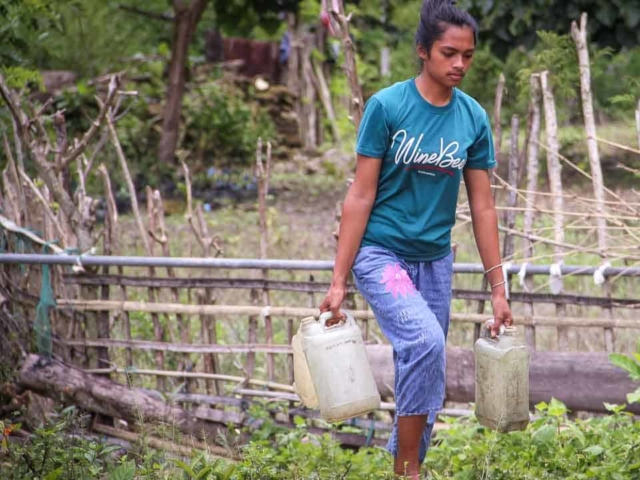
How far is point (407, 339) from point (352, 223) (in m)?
0.38

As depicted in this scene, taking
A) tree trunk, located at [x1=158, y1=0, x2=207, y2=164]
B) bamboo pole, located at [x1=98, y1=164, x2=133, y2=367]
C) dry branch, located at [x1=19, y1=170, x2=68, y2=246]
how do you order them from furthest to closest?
tree trunk, located at [x1=158, y1=0, x2=207, y2=164], dry branch, located at [x1=19, y1=170, x2=68, y2=246], bamboo pole, located at [x1=98, y1=164, x2=133, y2=367]

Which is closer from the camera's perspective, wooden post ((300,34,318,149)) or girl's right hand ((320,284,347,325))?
girl's right hand ((320,284,347,325))

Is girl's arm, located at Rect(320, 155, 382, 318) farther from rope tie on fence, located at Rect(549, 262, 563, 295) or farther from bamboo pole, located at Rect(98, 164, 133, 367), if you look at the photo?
bamboo pole, located at Rect(98, 164, 133, 367)

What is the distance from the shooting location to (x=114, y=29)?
11266 mm

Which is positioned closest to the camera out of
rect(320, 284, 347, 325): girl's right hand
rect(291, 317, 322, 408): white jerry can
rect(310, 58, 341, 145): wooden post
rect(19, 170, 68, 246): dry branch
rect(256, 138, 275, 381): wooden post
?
rect(320, 284, 347, 325): girl's right hand

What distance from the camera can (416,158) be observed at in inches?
112

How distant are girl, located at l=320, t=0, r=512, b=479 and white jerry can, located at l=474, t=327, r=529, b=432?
0.24ft

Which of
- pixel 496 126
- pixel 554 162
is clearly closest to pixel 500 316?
pixel 554 162

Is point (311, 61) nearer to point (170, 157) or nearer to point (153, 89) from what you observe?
point (153, 89)

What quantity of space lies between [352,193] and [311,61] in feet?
42.8

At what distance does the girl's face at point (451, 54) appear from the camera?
279cm

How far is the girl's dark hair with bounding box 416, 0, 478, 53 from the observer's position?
2783 millimetres

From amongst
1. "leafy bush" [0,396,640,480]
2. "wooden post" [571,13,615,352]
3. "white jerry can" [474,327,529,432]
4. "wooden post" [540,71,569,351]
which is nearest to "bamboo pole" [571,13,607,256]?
"wooden post" [571,13,615,352]

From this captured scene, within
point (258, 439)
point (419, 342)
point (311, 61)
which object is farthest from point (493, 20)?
point (311, 61)
